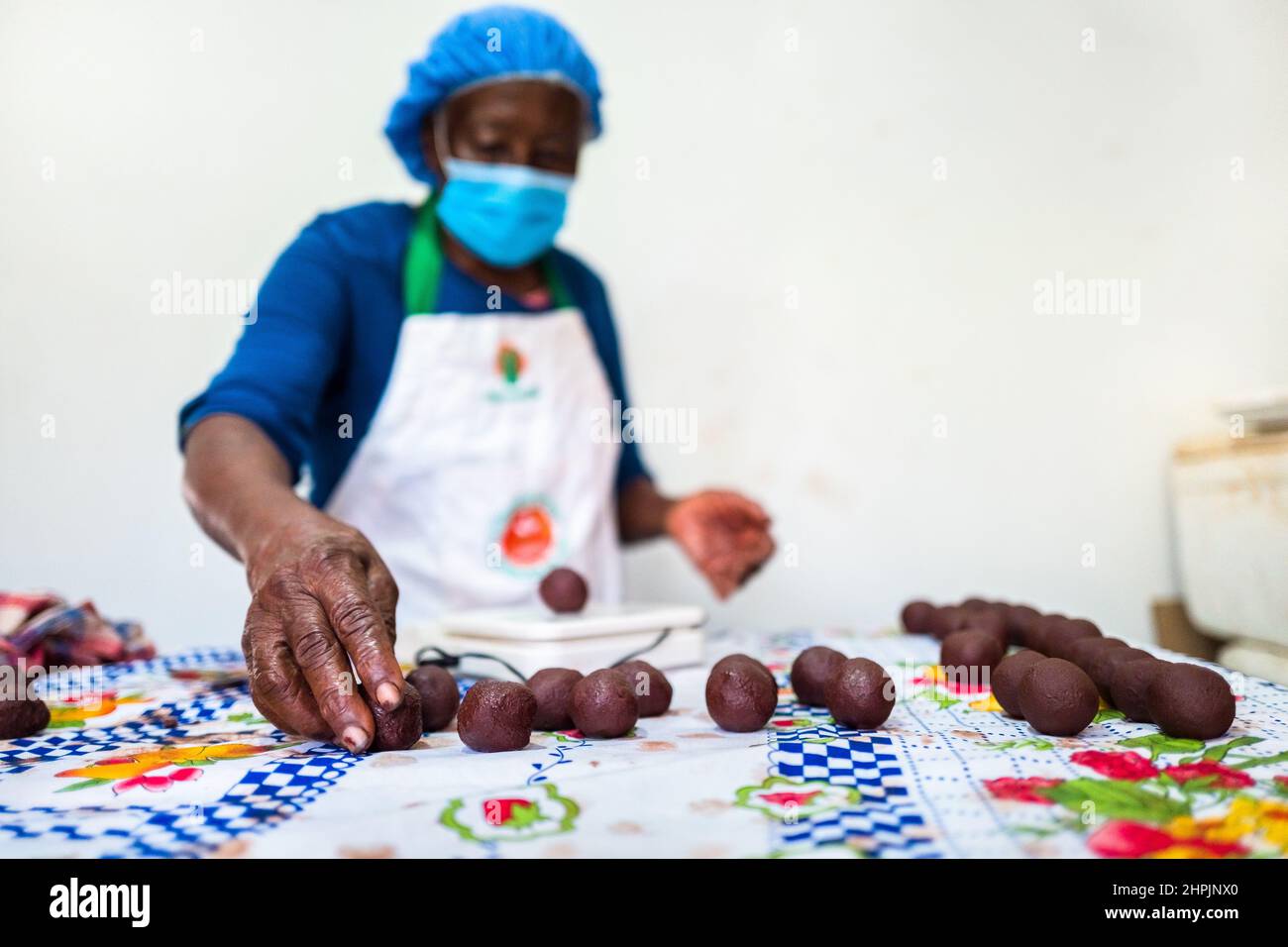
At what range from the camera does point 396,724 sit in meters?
1.00

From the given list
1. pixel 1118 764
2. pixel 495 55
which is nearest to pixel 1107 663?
pixel 1118 764

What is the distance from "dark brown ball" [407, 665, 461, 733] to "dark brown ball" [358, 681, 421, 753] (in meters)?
0.09

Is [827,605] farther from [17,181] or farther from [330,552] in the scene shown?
[17,181]

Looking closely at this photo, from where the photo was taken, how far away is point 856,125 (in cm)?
264

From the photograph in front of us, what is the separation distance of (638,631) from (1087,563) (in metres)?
1.67

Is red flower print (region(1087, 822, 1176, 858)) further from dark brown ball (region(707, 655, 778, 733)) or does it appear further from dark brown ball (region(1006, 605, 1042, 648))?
dark brown ball (region(1006, 605, 1042, 648))

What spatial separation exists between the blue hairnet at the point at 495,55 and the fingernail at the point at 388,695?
1.35m

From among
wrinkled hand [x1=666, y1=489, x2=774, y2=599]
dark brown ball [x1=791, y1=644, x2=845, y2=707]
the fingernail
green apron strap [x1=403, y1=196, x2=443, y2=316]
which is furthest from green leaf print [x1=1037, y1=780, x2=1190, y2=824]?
green apron strap [x1=403, y1=196, x2=443, y2=316]

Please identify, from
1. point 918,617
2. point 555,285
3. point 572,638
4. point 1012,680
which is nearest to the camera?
point 1012,680

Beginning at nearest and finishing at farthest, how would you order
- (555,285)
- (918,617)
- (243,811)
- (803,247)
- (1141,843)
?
(1141,843), (243,811), (918,617), (555,285), (803,247)

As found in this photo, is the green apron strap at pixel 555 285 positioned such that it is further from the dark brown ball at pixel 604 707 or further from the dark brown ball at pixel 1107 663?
the dark brown ball at pixel 1107 663

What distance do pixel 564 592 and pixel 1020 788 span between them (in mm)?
846

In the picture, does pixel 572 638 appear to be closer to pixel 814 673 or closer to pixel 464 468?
pixel 814 673

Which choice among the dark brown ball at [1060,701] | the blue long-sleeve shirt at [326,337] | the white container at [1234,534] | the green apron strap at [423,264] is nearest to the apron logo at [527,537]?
the blue long-sleeve shirt at [326,337]
